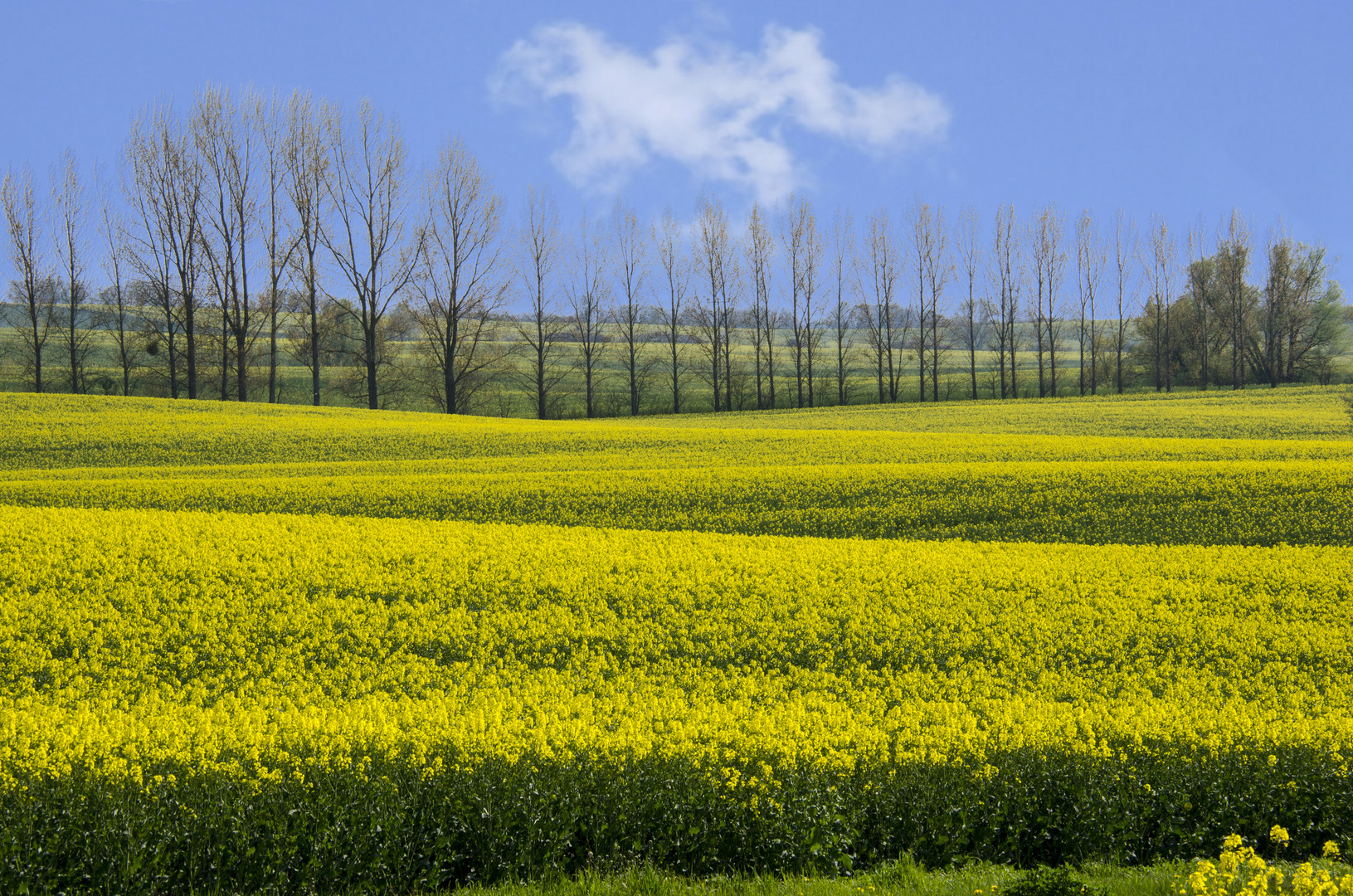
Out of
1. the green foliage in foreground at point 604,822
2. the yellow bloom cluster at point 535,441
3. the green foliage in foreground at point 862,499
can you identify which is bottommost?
the green foliage in foreground at point 604,822

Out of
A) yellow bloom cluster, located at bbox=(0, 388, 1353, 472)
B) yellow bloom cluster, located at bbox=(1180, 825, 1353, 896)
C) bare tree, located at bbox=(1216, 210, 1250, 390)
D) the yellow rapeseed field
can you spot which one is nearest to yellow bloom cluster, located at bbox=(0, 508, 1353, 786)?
the yellow rapeseed field

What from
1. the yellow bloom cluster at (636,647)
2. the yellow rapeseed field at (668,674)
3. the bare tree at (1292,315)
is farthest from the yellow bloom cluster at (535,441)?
the bare tree at (1292,315)

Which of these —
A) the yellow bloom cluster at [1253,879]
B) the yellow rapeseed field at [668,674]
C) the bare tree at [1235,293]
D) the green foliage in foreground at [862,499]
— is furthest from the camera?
the bare tree at [1235,293]

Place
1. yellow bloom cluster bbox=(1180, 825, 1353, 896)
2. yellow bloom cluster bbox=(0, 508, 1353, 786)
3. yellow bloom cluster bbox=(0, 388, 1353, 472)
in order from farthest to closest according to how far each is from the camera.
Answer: yellow bloom cluster bbox=(0, 388, 1353, 472), yellow bloom cluster bbox=(0, 508, 1353, 786), yellow bloom cluster bbox=(1180, 825, 1353, 896)

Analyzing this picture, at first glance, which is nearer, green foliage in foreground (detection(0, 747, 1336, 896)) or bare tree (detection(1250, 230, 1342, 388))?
green foliage in foreground (detection(0, 747, 1336, 896))

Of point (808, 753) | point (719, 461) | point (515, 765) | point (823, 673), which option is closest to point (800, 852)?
point (808, 753)

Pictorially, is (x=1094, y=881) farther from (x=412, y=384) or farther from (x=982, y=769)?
(x=412, y=384)

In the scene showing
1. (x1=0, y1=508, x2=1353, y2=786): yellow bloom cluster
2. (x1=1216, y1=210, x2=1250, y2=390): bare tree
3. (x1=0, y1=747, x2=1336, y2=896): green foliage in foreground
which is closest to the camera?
(x1=0, y1=747, x2=1336, y2=896): green foliage in foreground

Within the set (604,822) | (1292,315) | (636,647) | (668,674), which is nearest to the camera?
(604,822)

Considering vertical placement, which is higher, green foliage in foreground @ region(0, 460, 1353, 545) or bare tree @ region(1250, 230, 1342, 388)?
bare tree @ region(1250, 230, 1342, 388)

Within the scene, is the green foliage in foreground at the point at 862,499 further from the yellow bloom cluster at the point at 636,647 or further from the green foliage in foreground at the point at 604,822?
the green foliage in foreground at the point at 604,822

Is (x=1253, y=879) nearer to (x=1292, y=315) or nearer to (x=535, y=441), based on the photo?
(x=535, y=441)

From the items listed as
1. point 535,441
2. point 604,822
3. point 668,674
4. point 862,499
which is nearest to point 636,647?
point 668,674

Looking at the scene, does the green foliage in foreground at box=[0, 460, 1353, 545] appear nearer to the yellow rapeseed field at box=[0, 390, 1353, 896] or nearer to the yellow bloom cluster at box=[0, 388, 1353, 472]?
the yellow rapeseed field at box=[0, 390, 1353, 896]
